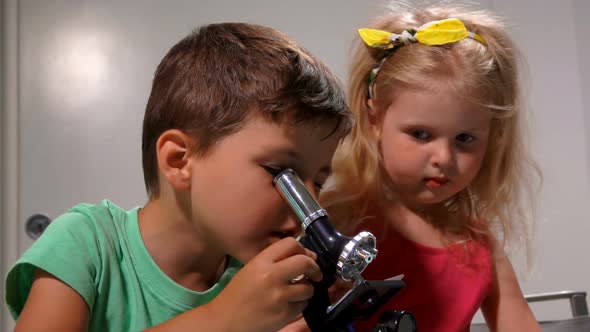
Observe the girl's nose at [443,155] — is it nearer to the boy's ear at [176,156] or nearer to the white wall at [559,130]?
the boy's ear at [176,156]

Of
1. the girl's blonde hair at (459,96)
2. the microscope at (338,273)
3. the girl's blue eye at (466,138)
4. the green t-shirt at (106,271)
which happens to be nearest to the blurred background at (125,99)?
the girl's blonde hair at (459,96)

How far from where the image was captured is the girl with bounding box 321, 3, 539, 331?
0.90m


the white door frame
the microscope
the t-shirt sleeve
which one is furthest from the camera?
the white door frame

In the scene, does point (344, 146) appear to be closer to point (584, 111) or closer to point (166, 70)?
point (166, 70)

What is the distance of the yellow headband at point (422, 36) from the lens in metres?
0.94

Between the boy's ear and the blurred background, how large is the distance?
86 cm

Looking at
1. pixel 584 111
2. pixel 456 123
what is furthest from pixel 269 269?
pixel 584 111

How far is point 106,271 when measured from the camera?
746 millimetres

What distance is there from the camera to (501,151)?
991 millimetres

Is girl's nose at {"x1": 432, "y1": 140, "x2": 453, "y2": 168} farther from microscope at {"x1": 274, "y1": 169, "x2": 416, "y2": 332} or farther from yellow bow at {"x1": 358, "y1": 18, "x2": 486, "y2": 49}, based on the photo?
microscope at {"x1": 274, "y1": 169, "x2": 416, "y2": 332}

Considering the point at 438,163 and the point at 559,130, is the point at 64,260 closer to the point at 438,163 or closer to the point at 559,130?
the point at 438,163

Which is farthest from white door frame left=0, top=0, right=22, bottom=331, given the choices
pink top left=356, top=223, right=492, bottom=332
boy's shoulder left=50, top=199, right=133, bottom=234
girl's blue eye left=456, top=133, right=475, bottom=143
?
girl's blue eye left=456, top=133, right=475, bottom=143

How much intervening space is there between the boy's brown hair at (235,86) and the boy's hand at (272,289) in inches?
5.4

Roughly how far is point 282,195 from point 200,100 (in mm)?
146
